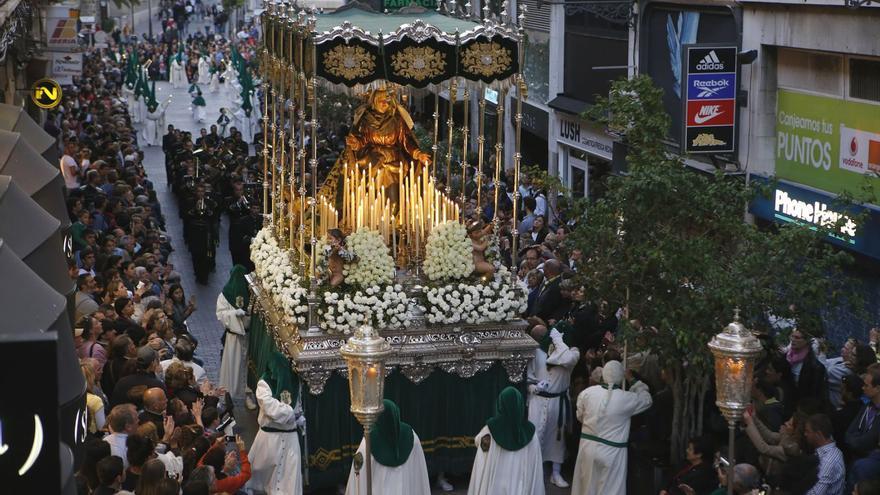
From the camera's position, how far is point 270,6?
16391mm

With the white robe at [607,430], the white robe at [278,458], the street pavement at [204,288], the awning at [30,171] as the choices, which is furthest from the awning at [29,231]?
the street pavement at [204,288]

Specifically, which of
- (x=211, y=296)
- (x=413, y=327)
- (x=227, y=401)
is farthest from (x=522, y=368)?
(x=211, y=296)

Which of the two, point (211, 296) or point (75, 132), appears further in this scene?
point (75, 132)

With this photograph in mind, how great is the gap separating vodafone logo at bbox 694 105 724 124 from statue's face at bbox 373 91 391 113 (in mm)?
5337

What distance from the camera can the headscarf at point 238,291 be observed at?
16.7 meters

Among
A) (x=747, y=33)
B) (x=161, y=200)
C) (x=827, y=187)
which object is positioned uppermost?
(x=747, y=33)

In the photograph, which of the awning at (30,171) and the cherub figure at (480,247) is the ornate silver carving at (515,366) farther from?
the awning at (30,171)

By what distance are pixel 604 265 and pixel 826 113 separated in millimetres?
5975

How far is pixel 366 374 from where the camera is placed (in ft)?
31.8

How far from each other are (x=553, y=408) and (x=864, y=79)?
5.67 meters

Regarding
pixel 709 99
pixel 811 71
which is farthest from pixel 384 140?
pixel 811 71

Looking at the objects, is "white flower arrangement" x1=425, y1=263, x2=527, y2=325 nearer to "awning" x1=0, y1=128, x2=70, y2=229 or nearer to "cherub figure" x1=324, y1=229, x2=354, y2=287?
"cherub figure" x1=324, y1=229, x2=354, y2=287

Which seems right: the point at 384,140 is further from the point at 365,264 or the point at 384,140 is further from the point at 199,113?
the point at 199,113

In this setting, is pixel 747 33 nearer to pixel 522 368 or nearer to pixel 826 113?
pixel 826 113
